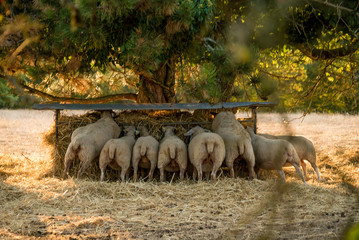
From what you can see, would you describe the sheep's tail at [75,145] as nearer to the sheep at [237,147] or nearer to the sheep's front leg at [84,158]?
the sheep's front leg at [84,158]

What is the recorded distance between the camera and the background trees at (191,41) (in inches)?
38.5

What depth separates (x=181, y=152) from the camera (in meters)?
7.34

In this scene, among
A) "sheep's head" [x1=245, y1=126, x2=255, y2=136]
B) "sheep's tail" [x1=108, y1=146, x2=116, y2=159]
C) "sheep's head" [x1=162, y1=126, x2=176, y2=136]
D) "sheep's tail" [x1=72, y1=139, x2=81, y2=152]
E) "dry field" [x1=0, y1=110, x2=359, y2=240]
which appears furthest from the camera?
"sheep's head" [x1=245, y1=126, x2=255, y2=136]

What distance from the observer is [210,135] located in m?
7.27

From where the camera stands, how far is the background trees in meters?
0.98

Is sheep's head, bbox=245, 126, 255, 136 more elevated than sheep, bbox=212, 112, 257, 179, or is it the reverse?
sheep's head, bbox=245, 126, 255, 136

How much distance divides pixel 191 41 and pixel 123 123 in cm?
428

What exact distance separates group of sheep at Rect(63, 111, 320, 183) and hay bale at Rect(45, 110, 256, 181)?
52 cm

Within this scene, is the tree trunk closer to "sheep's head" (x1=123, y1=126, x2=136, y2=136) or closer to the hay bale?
the hay bale

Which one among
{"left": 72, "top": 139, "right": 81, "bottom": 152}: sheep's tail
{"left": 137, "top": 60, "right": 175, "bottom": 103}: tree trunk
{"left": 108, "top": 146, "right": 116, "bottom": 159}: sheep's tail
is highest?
{"left": 137, "top": 60, "right": 175, "bottom": 103}: tree trunk

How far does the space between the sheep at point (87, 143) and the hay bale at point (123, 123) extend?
1.71 ft

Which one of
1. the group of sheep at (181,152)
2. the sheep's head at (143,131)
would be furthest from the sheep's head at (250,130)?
the sheep's head at (143,131)

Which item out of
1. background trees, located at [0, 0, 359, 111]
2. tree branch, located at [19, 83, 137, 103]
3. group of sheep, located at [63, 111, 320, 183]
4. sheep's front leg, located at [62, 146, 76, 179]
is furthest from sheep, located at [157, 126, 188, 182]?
tree branch, located at [19, 83, 137, 103]

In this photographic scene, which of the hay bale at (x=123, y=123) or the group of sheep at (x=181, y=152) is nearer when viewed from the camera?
the group of sheep at (x=181, y=152)
